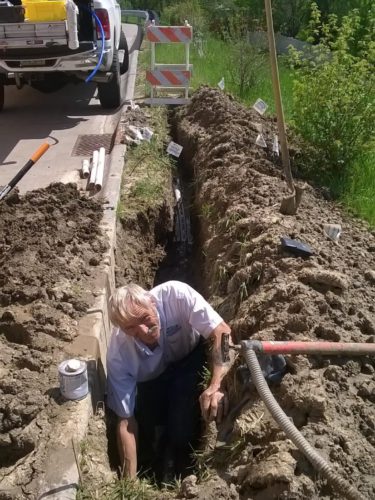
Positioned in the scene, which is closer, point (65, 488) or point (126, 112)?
point (65, 488)

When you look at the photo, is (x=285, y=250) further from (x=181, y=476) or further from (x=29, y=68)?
(x=29, y=68)

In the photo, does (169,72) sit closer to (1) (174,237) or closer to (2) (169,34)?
(2) (169,34)

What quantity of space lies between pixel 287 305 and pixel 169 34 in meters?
6.56

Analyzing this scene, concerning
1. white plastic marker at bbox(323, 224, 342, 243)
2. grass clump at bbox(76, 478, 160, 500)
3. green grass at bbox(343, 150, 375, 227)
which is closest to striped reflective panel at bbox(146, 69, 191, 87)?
green grass at bbox(343, 150, 375, 227)

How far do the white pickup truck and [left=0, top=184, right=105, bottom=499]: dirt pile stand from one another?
2856 mm

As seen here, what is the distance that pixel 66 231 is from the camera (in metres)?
5.00

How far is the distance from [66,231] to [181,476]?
7.29 ft

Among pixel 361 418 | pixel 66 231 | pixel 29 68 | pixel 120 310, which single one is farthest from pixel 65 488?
pixel 29 68

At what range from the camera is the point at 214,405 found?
3494 millimetres

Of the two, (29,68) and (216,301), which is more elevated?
(29,68)

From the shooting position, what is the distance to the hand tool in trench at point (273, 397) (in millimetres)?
2439

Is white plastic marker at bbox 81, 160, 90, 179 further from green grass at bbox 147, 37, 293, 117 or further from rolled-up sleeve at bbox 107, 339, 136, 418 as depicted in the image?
rolled-up sleeve at bbox 107, 339, 136, 418

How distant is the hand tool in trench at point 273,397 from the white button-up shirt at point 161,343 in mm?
692

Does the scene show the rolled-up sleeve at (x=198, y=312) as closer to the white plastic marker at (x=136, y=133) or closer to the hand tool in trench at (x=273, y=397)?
the hand tool in trench at (x=273, y=397)
